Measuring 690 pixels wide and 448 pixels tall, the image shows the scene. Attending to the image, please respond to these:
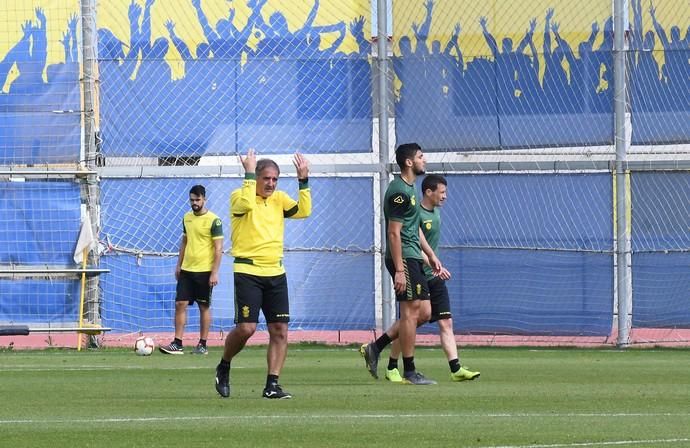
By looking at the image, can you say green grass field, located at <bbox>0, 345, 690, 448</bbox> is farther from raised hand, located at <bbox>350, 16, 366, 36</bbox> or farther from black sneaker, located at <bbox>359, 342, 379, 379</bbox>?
raised hand, located at <bbox>350, 16, 366, 36</bbox>

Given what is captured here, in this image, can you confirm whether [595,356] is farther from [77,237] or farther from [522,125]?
[77,237]

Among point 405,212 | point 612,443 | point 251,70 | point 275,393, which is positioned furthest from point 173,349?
point 612,443

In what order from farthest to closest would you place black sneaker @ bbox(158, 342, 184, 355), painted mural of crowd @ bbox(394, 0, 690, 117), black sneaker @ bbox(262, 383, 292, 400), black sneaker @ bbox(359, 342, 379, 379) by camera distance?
painted mural of crowd @ bbox(394, 0, 690, 117) < black sneaker @ bbox(158, 342, 184, 355) < black sneaker @ bbox(359, 342, 379, 379) < black sneaker @ bbox(262, 383, 292, 400)

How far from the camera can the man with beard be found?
43.2 ft

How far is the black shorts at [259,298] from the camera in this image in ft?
37.9

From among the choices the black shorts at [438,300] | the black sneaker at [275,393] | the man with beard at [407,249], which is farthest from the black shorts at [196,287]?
the black sneaker at [275,393]

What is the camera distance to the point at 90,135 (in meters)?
20.0

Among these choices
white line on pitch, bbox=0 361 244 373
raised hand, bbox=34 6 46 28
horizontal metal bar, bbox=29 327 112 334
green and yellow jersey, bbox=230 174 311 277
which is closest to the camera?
green and yellow jersey, bbox=230 174 311 277

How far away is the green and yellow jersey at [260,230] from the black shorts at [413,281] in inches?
70.8

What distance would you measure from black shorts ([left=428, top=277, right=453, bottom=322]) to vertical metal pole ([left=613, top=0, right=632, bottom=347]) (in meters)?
4.79

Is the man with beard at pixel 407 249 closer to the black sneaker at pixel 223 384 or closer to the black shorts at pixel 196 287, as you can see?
the black sneaker at pixel 223 384

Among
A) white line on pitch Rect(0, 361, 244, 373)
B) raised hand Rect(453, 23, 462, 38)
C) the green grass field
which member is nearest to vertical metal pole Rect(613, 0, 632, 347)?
the green grass field

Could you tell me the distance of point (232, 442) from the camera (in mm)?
8289

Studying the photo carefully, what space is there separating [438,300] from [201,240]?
500 cm
